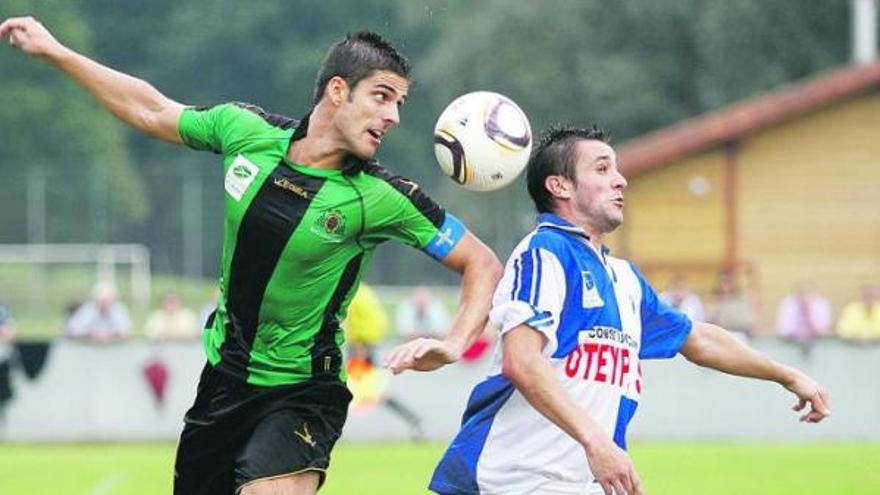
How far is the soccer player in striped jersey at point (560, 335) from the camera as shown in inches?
281

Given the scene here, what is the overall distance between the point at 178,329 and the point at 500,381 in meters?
19.8

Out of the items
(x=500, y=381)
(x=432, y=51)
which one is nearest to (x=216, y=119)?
(x=500, y=381)

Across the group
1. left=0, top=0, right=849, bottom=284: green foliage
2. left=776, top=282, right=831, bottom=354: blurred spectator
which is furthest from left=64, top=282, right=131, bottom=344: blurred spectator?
left=0, top=0, right=849, bottom=284: green foliage

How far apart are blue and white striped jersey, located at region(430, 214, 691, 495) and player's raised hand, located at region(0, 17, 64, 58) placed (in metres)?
2.15

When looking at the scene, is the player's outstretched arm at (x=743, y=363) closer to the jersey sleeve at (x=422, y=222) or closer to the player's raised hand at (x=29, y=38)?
the jersey sleeve at (x=422, y=222)

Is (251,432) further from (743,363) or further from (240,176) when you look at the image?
(743,363)

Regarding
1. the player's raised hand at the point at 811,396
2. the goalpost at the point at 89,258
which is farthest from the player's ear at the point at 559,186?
the goalpost at the point at 89,258

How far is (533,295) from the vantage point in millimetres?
7109

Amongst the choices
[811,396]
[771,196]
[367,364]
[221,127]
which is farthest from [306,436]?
[771,196]

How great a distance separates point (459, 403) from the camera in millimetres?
23281

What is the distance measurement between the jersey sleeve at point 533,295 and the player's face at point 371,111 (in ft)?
3.41

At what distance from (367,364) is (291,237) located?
47.0 ft

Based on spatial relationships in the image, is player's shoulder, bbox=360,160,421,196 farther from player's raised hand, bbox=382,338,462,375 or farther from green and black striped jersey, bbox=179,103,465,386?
player's raised hand, bbox=382,338,462,375

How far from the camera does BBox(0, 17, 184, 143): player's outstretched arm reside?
8258mm
